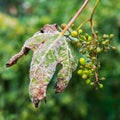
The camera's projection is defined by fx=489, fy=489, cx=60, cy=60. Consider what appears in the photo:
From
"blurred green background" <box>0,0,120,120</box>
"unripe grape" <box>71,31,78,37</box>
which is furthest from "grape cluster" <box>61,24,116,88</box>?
"blurred green background" <box>0,0,120,120</box>

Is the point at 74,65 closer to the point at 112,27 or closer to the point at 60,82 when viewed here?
the point at 60,82

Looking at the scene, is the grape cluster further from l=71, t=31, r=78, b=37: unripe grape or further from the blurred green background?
the blurred green background

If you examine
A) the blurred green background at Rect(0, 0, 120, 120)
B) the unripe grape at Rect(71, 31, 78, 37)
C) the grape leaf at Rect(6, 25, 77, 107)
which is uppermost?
the blurred green background at Rect(0, 0, 120, 120)

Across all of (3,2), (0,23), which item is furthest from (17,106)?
(3,2)

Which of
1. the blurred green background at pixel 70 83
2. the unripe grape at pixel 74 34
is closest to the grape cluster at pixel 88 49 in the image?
the unripe grape at pixel 74 34

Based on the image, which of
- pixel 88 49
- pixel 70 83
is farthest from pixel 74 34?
pixel 70 83

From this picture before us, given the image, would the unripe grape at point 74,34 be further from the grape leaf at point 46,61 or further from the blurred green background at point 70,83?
the blurred green background at point 70,83
